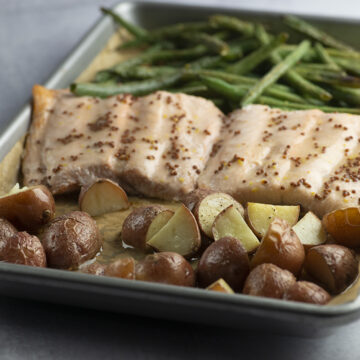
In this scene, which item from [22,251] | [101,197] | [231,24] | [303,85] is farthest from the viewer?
[231,24]

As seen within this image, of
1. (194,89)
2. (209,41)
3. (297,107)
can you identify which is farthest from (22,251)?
(209,41)

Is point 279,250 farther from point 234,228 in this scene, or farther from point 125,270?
point 125,270

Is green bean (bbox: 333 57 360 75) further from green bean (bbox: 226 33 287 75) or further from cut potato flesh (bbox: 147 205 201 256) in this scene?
cut potato flesh (bbox: 147 205 201 256)

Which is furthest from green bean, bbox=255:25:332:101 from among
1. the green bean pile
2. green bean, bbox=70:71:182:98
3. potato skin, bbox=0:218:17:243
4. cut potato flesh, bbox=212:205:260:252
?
potato skin, bbox=0:218:17:243

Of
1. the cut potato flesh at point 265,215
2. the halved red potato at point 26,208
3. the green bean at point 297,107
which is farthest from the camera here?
the green bean at point 297,107

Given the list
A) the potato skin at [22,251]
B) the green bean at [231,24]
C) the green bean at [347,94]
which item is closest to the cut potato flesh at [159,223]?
the potato skin at [22,251]

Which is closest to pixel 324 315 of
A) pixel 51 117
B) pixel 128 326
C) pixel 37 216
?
pixel 128 326

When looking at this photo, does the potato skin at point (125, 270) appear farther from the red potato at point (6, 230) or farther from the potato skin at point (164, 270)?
the red potato at point (6, 230)

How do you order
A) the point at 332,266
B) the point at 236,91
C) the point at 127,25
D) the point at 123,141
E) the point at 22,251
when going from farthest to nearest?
the point at 127,25 < the point at 236,91 < the point at 123,141 < the point at 22,251 < the point at 332,266
